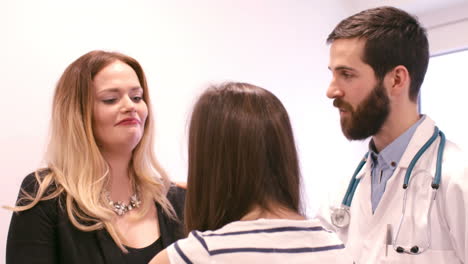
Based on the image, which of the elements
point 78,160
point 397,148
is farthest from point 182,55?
point 397,148

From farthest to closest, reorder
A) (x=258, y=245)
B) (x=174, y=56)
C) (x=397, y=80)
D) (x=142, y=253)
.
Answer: (x=174, y=56), (x=397, y=80), (x=142, y=253), (x=258, y=245)

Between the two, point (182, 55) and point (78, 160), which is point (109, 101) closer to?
point (78, 160)

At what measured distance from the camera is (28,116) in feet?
5.34

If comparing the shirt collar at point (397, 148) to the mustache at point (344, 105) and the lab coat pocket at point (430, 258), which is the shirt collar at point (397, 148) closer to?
the mustache at point (344, 105)

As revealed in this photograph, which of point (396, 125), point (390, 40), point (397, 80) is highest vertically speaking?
point (390, 40)

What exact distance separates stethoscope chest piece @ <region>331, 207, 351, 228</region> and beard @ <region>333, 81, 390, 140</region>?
249mm

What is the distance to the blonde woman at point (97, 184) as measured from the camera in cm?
137

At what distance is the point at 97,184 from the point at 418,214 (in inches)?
38.1

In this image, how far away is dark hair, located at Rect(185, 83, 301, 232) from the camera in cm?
90

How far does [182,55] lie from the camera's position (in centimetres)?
208

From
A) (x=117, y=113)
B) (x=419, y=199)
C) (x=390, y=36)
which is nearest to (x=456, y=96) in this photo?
(x=390, y=36)

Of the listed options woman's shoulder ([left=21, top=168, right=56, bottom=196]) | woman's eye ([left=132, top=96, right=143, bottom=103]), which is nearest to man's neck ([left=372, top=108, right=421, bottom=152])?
woman's eye ([left=132, top=96, right=143, bottom=103])

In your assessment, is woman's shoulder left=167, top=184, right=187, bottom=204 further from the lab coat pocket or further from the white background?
the lab coat pocket

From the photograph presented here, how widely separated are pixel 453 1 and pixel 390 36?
1367 millimetres
